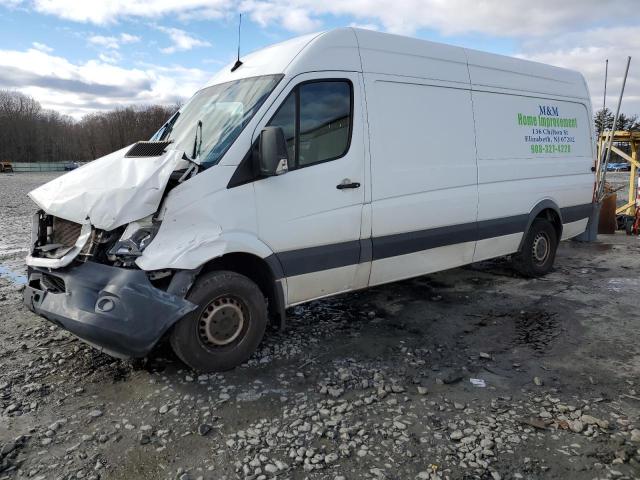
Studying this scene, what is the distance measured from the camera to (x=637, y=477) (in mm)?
2797

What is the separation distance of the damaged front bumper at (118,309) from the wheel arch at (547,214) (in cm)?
481

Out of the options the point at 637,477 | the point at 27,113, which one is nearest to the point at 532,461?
the point at 637,477

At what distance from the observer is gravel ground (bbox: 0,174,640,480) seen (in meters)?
2.95

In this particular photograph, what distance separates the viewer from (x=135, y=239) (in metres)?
3.62

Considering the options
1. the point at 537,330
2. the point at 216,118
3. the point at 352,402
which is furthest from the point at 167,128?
the point at 537,330

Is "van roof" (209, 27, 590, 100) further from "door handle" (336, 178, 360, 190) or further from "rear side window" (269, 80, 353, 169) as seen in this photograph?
"door handle" (336, 178, 360, 190)

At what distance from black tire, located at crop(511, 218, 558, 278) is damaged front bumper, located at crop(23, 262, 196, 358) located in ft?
16.3

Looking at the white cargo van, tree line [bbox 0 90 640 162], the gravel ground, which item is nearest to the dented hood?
the white cargo van

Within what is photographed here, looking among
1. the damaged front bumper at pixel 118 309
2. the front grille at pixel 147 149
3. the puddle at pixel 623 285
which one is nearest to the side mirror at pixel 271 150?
the front grille at pixel 147 149

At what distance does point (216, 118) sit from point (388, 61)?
1.78m

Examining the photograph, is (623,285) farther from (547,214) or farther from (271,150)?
(271,150)

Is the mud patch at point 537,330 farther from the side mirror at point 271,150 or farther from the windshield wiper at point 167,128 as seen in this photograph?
the windshield wiper at point 167,128

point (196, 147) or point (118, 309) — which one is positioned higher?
point (196, 147)

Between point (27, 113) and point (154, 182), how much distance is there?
109 metres
